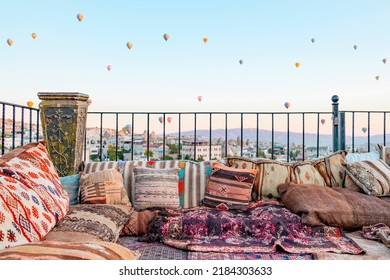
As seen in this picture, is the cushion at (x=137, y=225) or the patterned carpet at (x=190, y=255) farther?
the cushion at (x=137, y=225)

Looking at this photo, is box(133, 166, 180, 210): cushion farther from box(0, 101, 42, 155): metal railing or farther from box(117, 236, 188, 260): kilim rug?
box(0, 101, 42, 155): metal railing

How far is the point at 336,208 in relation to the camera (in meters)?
1.97

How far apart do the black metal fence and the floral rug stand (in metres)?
1.40

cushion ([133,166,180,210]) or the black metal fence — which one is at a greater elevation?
the black metal fence

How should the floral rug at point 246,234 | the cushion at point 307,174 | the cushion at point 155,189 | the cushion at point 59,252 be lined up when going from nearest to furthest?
the cushion at point 59,252
the floral rug at point 246,234
the cushion at point 155,189
the cushion at point 307,174

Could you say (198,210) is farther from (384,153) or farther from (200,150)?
(384,153)

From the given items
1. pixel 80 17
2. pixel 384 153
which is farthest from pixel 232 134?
pixel 80 17

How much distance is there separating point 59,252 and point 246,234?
1140 mm

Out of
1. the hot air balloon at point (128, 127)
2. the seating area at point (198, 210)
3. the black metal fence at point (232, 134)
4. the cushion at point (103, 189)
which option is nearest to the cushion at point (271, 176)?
the seating area at point (198, 210)

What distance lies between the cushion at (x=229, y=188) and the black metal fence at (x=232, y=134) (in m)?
0.87

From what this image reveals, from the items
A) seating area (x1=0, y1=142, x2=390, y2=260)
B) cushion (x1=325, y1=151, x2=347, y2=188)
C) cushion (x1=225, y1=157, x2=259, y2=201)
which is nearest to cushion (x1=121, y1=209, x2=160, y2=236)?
seating area (x1=0, y1=142, x2=390, y2=260)

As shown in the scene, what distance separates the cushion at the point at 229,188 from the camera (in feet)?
7.48

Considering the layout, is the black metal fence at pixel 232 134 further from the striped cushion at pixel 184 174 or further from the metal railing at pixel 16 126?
the striped cushion at pixel 184 174

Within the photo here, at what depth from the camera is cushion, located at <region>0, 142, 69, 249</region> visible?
118 centimetres
